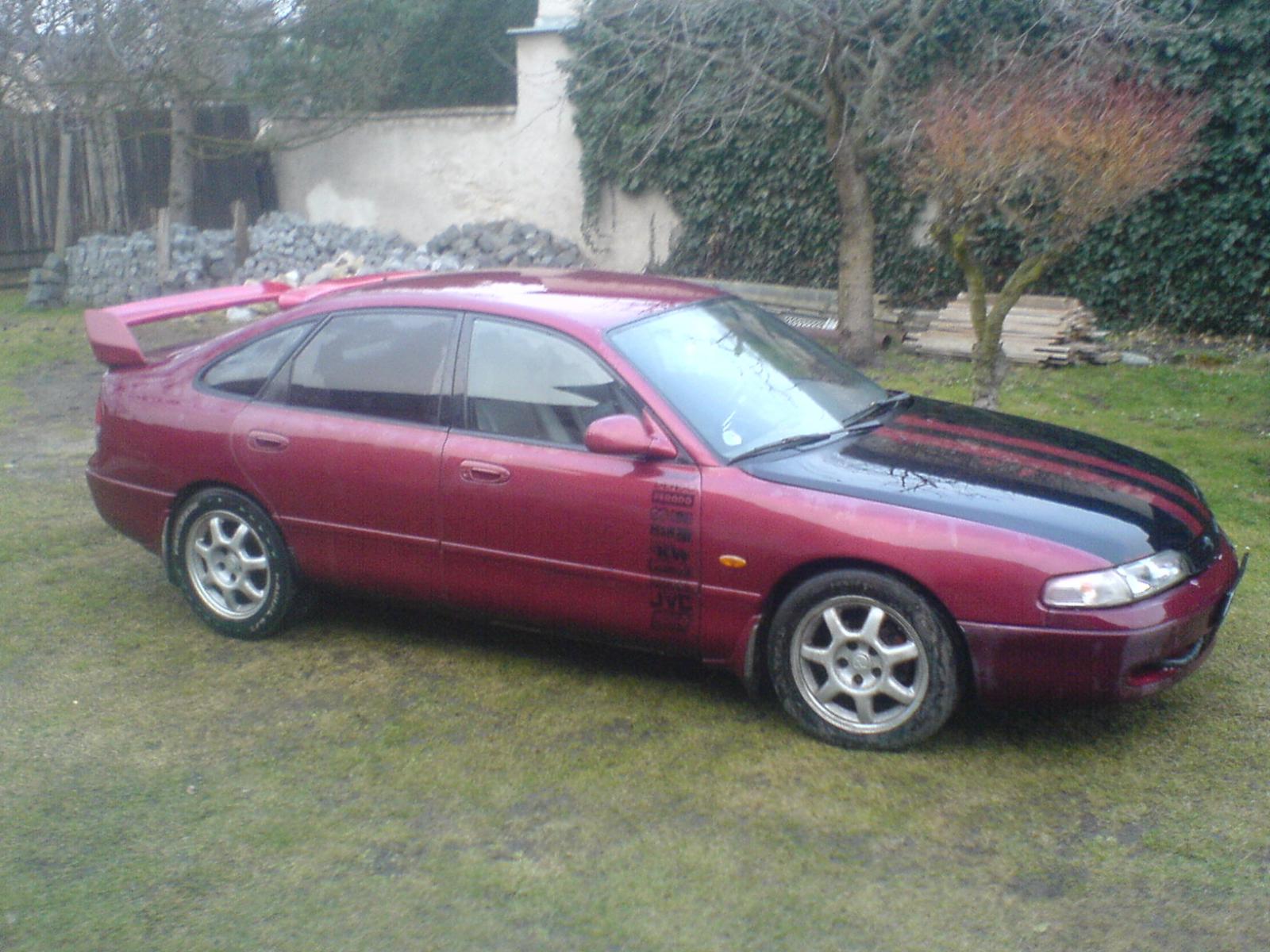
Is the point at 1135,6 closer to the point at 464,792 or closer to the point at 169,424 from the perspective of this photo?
the point at 169,424

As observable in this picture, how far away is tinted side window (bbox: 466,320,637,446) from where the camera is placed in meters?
4.79

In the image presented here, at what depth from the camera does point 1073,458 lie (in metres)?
4.86

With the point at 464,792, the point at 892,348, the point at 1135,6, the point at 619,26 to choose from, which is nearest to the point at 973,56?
the point at 1135,6

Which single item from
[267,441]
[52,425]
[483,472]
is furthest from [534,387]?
[52,425]

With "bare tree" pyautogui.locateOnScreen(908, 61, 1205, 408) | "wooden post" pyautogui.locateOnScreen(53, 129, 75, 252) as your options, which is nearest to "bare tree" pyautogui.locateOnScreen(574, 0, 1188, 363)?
"bare tree" pyautogui.locateOnScreen(908, 61, 1205, 408)

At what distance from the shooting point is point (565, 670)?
204 inches

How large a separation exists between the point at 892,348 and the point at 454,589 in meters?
8.95

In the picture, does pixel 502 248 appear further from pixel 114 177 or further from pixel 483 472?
pixel 483 472

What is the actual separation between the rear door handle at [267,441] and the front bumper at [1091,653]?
2789 mm

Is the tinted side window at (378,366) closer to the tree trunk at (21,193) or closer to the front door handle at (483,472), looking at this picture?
the front door handle at (483,472)

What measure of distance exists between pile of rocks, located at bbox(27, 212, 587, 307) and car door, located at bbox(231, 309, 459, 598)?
11953 millimetres

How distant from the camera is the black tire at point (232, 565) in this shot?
5410 millimetres

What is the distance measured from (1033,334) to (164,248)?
11.5 metres

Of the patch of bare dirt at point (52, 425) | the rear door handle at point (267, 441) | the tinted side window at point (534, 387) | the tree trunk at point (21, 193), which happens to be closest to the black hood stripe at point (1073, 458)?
the tinted side window at point (534, 387)
